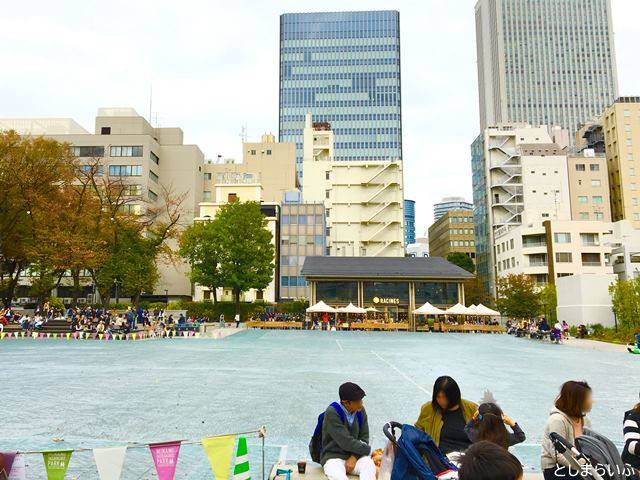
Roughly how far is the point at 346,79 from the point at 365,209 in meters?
55.0

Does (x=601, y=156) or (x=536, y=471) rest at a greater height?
(x=601, y=156)

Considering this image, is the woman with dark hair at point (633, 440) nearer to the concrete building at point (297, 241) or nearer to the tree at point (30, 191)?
the tree at point (30, 191)

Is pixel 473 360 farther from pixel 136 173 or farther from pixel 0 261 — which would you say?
pixel 136 173

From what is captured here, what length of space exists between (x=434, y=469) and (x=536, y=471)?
276cm

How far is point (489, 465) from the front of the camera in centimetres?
219

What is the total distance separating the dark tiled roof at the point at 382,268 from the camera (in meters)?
50.2

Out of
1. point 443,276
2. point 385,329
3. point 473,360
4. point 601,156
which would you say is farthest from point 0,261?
point 601,156

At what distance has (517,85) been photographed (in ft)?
440

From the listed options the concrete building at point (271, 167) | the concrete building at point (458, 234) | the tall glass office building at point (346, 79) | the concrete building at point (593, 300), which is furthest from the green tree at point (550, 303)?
the tall glass office building at point (346, 79)

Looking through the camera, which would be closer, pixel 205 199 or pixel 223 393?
pixel 223 393

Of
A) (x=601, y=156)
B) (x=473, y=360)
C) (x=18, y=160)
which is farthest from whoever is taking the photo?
(x=601, y=156)

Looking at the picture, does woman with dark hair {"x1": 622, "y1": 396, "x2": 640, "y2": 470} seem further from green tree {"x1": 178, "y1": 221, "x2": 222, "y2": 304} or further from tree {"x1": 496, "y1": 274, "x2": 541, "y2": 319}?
green tree {"x1": 178, "y1": 221, "x2": 222, "y2": 304}

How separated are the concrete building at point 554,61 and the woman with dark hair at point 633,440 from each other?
138m

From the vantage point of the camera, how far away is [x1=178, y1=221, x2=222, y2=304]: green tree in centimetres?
5175
